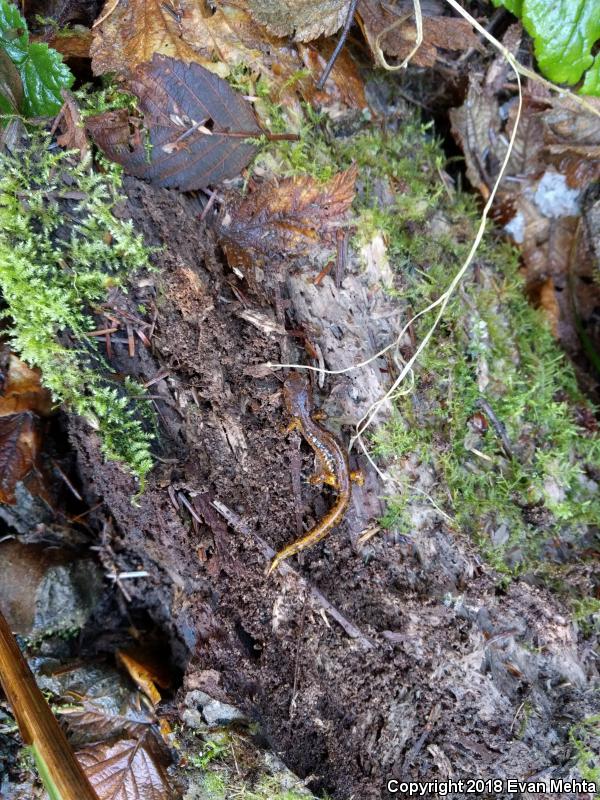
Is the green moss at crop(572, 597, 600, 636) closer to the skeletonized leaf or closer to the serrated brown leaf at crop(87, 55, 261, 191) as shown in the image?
the serrated brown leaf at crop(87, 55, 261, 191)

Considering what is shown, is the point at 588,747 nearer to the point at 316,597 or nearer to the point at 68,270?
the point at 316,597

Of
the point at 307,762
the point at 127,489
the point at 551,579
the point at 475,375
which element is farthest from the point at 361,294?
the point at 307,762

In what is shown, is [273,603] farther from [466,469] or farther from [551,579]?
[551,579]

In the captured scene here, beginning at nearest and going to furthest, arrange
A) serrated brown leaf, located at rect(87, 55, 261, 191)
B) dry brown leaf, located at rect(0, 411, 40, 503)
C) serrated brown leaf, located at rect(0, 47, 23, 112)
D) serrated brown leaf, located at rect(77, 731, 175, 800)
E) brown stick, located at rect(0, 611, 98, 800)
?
brown stick, located at rect(0, 611, 98, 800) < serrated brown leaf, located at rect(0, 47, 23, 112) < serrated brown leaf, located at rect(87, 55, 261, 191) < serrated brown leaf, located at rect(77, 731, 175, 800) < dry brown leaf, located at rect(0, 411, 40, 503)

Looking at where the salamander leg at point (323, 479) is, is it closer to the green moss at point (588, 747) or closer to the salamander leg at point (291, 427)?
the salamander leg at point (291, 427)

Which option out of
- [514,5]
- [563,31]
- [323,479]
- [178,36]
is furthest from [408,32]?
[323,479]

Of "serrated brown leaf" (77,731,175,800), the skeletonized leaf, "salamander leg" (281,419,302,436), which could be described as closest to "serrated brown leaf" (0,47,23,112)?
the skeletonized leaf
